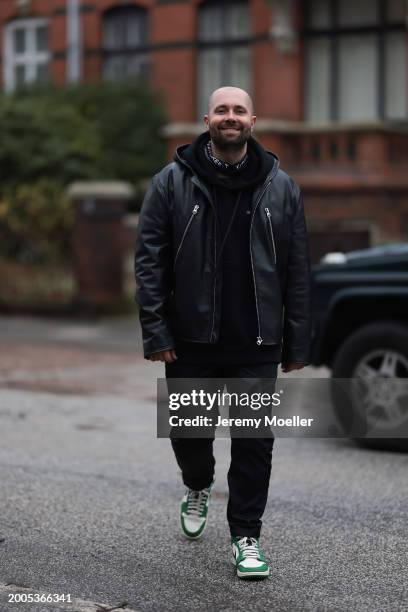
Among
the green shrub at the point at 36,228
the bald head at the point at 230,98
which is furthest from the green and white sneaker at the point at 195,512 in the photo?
the green shrub at the point at 36,228

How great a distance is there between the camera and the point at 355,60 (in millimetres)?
22703

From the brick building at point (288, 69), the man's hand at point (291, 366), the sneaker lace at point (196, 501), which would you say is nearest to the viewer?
the man's hand at point (291, 366)

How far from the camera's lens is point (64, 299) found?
18.5m

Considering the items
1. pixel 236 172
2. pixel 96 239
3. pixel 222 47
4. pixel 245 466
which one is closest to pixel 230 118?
pixel 236 172

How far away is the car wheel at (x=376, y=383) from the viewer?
7656mm

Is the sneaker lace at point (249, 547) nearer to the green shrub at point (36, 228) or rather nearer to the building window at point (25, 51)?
the green shrub at point (36, 228)

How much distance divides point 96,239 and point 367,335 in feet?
35.1

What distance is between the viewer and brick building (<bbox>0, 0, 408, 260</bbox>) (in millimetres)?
20047

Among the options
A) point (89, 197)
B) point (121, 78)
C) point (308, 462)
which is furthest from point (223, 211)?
point (121, 78)

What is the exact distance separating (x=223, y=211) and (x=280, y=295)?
42cm

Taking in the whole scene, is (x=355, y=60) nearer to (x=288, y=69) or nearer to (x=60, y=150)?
(x=288, y=69)

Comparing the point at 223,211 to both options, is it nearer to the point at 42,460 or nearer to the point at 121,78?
the point at 42,460

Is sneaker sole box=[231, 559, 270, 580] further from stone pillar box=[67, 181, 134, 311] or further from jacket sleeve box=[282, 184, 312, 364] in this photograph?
stone pillar box=[67, 181, 134, 311]

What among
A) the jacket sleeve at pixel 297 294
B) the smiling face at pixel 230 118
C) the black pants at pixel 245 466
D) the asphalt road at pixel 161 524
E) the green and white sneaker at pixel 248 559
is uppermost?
the smiling face at pixel 230 118
